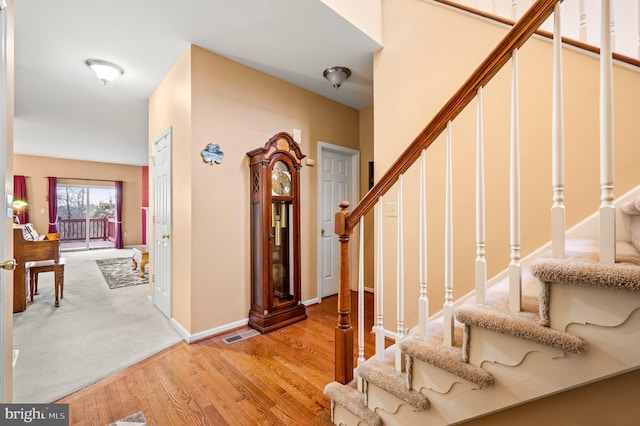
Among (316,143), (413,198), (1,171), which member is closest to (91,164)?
(316,143)

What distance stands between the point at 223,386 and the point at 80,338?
171 centimetres

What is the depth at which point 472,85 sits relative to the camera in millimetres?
1119

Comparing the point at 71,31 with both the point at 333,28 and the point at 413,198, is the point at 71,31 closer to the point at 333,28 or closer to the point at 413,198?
the point at 333,28

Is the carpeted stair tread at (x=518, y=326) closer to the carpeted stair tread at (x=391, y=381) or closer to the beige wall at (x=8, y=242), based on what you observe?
the carpeted stair tread at (x=391, y=381)

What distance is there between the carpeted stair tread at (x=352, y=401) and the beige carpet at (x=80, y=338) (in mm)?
1707

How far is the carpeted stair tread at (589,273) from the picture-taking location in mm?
729

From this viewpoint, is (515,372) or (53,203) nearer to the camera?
(515,372)

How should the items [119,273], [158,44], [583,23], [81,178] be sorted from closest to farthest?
1. [583,23]
2. [158,44]
3. [119,273]
4. [81,178]

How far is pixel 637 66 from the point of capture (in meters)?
1.51

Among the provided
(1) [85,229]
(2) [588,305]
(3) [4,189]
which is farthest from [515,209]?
(1) [85,229]

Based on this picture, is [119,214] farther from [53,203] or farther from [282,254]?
[282,254]

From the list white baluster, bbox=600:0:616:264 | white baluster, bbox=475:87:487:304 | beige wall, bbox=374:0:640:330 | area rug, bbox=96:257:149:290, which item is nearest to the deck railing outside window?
area rug, bbox=96:257:149:290

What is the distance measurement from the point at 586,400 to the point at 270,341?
2146mm

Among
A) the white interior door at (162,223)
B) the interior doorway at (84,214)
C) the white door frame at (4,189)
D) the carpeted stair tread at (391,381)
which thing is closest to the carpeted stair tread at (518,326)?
the carpeted stair tread at (391,381)
